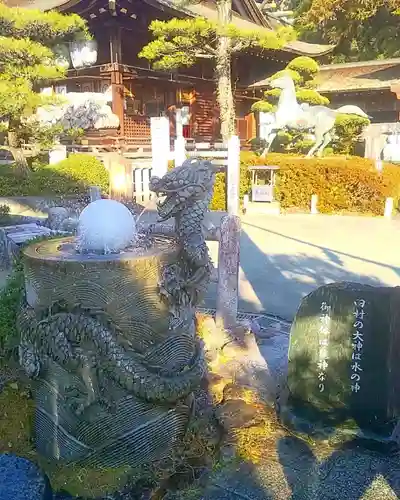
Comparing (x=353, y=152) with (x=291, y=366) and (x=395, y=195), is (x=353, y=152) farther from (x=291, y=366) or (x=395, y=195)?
(x=291, y=366)

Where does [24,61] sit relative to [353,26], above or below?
below

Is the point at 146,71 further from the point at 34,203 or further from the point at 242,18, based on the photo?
the point at 34,203

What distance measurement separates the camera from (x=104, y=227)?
3.21 metres

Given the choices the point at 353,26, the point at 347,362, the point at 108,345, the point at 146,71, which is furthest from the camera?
the point at 353,26

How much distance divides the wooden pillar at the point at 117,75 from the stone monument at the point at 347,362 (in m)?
14.8

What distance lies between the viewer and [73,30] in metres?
13.2

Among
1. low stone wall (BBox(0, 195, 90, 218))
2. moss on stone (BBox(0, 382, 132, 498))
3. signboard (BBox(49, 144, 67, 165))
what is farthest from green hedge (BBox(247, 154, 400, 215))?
moss on stone (BBox(0, 382, 132, 498))

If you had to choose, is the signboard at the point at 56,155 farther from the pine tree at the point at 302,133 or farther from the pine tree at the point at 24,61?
the pine tree at the point at 302,133

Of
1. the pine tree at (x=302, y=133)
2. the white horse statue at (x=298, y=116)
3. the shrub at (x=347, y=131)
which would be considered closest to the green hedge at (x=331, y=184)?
the white horse statue at (x=298, y=116)

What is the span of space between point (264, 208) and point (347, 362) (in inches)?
408

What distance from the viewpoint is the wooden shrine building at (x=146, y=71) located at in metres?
16.2

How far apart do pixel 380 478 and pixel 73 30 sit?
42.8 ft

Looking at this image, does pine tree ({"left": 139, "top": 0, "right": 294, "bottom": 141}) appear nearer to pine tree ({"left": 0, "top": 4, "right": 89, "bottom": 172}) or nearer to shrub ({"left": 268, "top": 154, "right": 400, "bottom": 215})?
pine tree ({"left": 0, "top": 4, "right": 89, "bottom": 172})

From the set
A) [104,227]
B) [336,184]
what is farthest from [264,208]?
[104,227]
